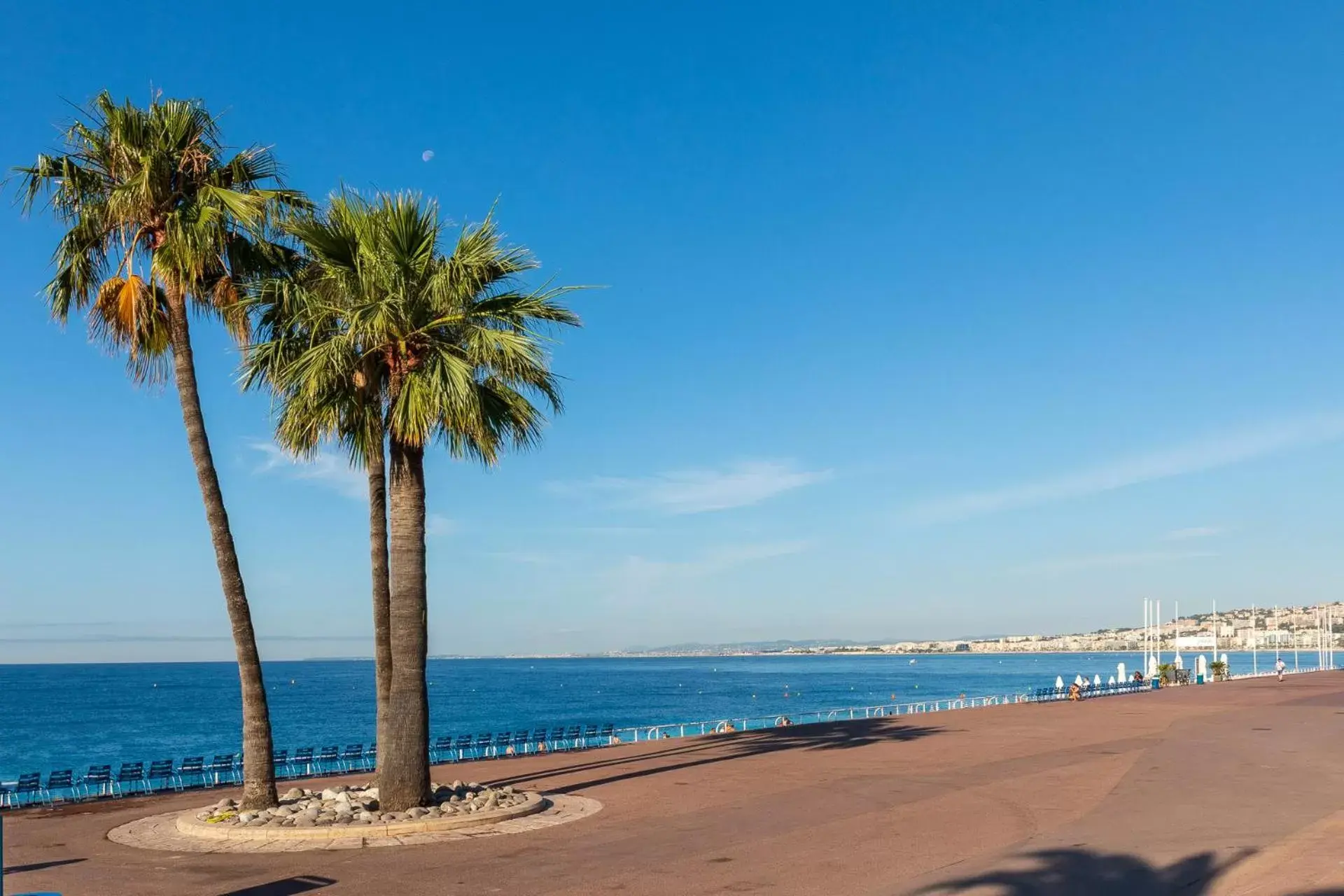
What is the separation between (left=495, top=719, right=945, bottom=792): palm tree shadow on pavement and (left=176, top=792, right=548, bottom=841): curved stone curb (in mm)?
4202

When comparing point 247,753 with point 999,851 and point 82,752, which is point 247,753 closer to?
point 999,851

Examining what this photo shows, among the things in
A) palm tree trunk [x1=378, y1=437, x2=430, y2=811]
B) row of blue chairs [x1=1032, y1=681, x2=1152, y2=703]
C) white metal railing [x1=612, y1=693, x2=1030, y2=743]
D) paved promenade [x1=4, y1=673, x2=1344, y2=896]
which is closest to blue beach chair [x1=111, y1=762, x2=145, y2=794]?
paved promenade [x1=4, y1=673, x2=1344, y2=896]

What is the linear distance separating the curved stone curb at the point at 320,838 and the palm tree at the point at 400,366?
1.19m

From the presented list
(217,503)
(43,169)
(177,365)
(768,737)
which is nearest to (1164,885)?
(217,503)

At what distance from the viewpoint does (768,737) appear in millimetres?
31141

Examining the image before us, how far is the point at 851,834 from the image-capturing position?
571 inches

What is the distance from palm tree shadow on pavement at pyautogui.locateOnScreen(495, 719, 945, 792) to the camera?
22375 mm

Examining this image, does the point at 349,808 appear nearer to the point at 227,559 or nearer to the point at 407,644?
the point at 407,644

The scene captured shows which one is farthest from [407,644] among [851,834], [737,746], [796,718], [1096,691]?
[796,718]

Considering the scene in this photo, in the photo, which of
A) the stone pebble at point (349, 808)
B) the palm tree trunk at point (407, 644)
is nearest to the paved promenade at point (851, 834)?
the stone pebble at point (349, 808)

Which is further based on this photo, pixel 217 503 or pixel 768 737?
pixel 768 737

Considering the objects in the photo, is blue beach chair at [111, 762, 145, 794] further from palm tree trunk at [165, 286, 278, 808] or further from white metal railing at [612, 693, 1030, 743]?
white metal railing at [612, 693, 1030, 743]

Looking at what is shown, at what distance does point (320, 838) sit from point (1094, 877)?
9.59m

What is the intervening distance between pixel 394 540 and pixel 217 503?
2850 millimetres
